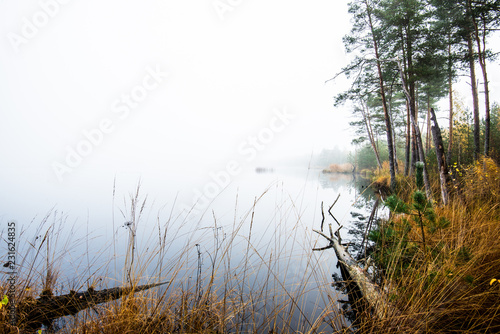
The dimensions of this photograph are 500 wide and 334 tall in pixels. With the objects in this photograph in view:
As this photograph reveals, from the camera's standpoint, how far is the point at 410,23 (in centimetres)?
717

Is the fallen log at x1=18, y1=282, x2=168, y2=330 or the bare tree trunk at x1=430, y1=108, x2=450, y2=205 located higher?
the bare tree trunk at x1=430, y1=108, x2=450, y2=205

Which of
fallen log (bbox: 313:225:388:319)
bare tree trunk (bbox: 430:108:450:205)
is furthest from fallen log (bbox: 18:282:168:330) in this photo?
bare tree trunk (bbox: 430:108:450:205)

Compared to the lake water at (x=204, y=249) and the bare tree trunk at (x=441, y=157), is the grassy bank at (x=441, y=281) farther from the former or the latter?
the bare tree trunk at (x=441, y=157)

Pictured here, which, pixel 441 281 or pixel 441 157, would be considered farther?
pixel 441 157

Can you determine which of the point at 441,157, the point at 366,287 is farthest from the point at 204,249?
the point at 441,157

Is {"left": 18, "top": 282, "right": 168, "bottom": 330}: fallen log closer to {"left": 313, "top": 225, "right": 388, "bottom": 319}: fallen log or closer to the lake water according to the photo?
the lake water

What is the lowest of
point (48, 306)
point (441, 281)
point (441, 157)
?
point (48, 306)

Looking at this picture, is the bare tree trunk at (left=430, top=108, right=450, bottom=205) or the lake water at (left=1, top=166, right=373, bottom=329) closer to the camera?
the lake water at (left=1, top=166, right=373, bottom=329)

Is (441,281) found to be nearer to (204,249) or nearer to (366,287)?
(366,287)

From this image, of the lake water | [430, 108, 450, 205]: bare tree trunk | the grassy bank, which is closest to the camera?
the grassy bank

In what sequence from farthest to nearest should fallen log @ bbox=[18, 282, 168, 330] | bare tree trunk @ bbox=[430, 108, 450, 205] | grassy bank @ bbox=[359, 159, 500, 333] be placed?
bare tree trunk @ bbox=[430, 108, 450, 205] < fallen log @ bbox=[18, 282, 168, 330] < grassy bank @ bbox=[359, 159, 500, 333]

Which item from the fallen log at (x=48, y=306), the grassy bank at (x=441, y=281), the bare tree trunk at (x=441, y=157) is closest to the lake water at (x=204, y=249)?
the fallen log at (x=48, y=306)

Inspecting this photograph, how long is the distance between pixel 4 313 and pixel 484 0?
34.9 feet

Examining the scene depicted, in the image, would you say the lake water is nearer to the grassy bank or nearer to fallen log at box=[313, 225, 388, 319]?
fallen log at box=[313, 225, 388, 319]
